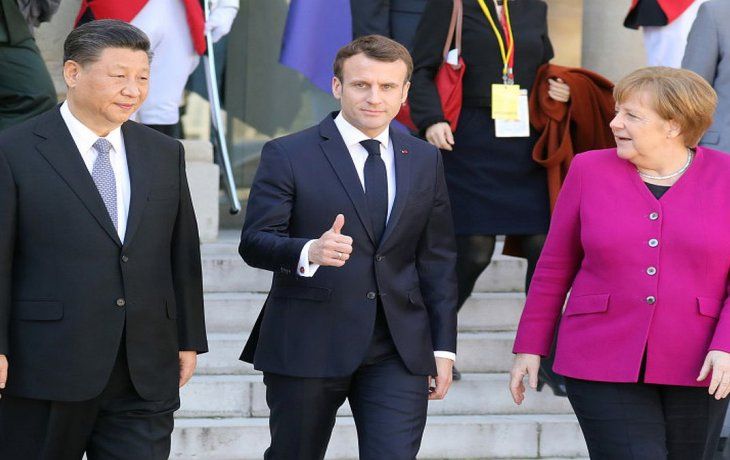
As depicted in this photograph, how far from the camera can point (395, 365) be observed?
4.49 meters

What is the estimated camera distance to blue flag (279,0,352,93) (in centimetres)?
793

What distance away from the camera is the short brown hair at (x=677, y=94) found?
13.9 ft

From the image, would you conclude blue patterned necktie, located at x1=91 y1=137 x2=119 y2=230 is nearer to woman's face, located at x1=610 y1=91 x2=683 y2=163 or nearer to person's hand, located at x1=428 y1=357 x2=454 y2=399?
person's hand, located at x1=428 y1=357 x2=454 y2=399

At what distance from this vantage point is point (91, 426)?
4176 mm

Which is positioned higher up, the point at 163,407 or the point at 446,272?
the point at 446,272

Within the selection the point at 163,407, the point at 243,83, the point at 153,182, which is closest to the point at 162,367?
the point at 163,407

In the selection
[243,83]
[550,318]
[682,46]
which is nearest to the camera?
[550,318]

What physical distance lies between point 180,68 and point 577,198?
358 centimetres

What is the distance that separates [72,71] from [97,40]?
4.7 inches

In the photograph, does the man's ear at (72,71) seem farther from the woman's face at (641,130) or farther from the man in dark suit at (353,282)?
the woman's face at (641,130)

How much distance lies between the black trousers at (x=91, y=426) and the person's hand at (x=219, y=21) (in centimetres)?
370

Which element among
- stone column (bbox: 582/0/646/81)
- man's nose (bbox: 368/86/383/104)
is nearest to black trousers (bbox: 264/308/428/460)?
man's nose (bbox: 368/86/383/104)

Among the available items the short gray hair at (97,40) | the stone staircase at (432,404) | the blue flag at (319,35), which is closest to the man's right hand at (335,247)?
the short gray hair at (97,40)

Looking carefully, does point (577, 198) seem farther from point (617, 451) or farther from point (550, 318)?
point (617, 451)
